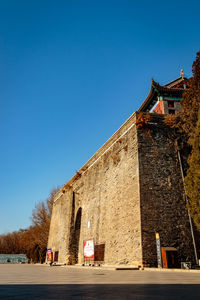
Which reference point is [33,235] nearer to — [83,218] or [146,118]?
[83,218]

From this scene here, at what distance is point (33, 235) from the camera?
32375 millimetres

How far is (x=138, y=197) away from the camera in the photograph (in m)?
10.5

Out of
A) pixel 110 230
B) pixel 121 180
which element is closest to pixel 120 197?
pixel 121 180

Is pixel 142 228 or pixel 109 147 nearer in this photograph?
pixel 142 228

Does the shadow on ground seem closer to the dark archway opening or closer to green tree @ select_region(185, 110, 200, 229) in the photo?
green tree @ select_region(185, 110, 200, 229)

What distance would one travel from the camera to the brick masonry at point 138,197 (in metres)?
9.95

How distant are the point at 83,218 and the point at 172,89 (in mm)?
11537

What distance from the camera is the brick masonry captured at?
32.7 feet

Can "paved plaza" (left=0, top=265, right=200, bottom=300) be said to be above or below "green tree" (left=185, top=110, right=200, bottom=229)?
below

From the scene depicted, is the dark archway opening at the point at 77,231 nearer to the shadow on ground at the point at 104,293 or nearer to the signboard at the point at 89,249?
the signboard at the point at 89,249

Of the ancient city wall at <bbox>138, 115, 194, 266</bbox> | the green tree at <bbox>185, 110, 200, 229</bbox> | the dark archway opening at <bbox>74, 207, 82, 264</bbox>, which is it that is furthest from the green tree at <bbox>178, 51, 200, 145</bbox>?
the dark archway opening at <bbox>74, 207, 82, 264</bbox>

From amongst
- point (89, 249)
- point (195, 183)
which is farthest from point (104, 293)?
point (89, 249)

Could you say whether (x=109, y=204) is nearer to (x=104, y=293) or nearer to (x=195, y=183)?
(x=195, y=183)

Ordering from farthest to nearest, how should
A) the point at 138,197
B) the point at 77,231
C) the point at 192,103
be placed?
the point at 77,231 < the point at 192,103 < the point at 138,197
